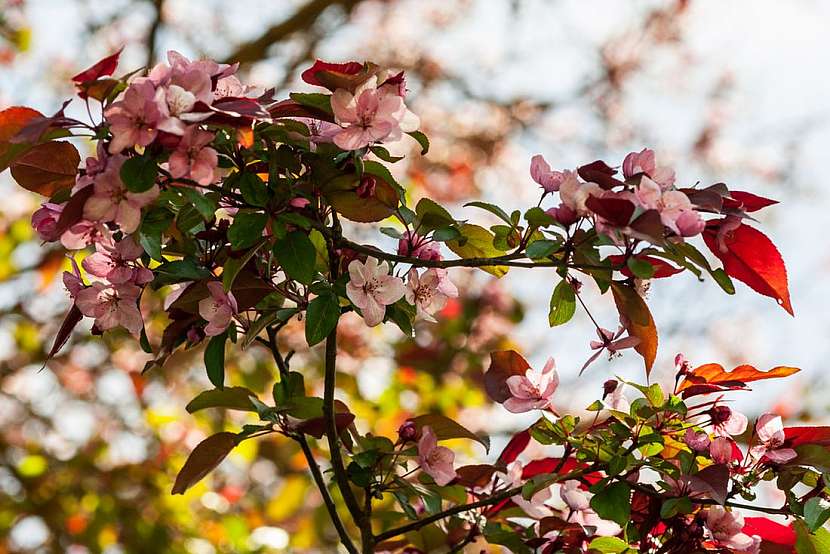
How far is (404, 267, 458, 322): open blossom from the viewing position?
0.62m

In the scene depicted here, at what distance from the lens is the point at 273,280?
637 millimetres

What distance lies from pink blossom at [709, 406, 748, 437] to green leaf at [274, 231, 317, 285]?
0.92ft

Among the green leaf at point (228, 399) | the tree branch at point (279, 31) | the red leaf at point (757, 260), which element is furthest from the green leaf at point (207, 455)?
the tree branch at point (279, 31)

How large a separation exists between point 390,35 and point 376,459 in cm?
317

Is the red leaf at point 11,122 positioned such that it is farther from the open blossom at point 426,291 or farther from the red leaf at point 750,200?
the red leaf at point 750,200

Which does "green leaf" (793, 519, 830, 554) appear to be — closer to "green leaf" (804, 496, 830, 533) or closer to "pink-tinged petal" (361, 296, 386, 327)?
"green leaf" (804, 496, 830, 533)

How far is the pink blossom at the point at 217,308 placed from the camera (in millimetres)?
578

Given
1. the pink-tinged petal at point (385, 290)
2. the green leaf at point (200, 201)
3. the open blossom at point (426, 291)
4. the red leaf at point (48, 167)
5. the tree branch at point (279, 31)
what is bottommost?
the pink-tinged petal at point (385, 290)

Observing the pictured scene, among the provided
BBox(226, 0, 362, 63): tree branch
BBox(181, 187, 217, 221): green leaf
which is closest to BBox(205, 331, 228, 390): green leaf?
BBox(181, 187, 217, 221): green leaf

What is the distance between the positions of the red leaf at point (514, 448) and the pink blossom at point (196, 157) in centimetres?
32

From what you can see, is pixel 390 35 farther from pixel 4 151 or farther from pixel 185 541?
pixel 4 151

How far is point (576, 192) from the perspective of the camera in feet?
1.80

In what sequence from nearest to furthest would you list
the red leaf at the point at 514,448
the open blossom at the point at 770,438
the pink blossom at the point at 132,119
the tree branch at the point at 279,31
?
the pink blossom at the point at 132,119 → the open blossom at the point at 770,438 → the red leaf at the point at 514,448 → the tree branch at the point at 279,31

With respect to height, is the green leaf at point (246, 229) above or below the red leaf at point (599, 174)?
below
